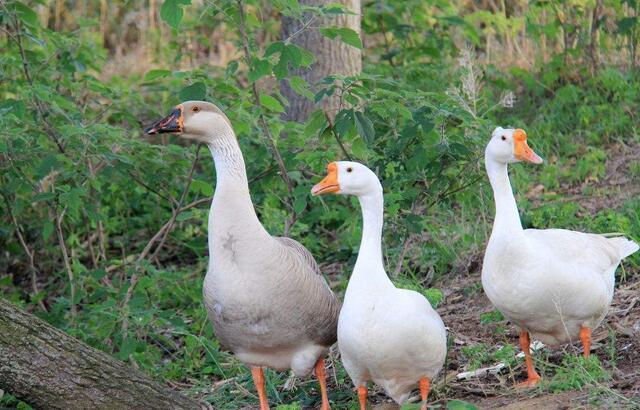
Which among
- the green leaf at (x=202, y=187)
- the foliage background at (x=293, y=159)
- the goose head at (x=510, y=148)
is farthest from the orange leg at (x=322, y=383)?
the green leaf at (x=202, y=187)

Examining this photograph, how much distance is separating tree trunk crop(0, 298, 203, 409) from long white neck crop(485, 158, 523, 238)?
2047 millimetres

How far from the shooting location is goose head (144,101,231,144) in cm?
Answer: 555

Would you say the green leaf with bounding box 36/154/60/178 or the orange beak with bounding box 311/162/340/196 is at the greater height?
the orange beak with bounding box 311/162/340/196

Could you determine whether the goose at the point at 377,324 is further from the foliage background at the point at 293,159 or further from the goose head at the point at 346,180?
the foliage background at the point at 293,159

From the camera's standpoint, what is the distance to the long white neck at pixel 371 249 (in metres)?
5.12

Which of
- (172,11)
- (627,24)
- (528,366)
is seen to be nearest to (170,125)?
(172,11)

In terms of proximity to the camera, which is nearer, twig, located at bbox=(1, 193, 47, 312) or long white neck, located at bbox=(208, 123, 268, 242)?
long white neck, located at bbox=(208, 123, 268, 242)

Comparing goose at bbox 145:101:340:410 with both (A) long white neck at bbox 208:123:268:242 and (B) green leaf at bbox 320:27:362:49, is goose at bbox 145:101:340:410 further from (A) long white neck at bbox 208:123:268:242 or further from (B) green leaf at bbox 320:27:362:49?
(B) green leaf at bbox 320:27:362:49

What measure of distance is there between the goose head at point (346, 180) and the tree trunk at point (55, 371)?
1394mm

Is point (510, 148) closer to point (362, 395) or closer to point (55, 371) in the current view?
point (362, 395)

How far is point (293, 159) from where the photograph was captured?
22.6ft

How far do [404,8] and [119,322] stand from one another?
15.9 feet

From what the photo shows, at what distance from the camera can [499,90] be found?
34.2 feet

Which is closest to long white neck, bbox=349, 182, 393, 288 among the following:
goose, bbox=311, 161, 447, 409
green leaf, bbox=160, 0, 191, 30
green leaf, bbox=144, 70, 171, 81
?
goose, bbox=311, 161, 447, 409
